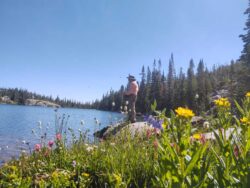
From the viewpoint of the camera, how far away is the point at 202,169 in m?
1.37

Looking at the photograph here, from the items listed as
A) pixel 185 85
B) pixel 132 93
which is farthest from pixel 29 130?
pixel 185 85

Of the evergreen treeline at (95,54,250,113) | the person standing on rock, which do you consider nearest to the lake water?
the person standing on rock

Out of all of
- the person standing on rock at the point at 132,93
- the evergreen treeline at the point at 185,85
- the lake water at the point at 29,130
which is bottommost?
the lake water at the point at 29,130

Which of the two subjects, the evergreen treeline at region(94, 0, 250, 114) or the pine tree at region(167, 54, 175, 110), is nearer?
the evergreen treeline at region(94, 0, 250, 114)

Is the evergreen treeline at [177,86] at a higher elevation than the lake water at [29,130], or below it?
higher

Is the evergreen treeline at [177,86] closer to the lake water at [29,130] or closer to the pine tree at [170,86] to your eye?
the pine tree at [170,86]

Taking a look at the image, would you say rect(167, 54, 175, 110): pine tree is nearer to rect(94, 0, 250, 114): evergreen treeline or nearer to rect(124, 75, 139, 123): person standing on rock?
rect(94, 0, 250, 114): evergreen treeline


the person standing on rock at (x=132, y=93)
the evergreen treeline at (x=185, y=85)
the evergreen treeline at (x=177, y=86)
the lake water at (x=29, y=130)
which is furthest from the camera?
the evergreen treeline at (x=177, y=86)

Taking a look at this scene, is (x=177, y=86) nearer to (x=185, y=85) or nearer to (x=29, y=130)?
(x=185, y=85)

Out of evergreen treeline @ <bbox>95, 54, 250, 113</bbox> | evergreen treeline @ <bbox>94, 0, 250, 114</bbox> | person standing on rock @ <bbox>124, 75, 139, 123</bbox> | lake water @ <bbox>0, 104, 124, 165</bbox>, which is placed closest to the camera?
lake water @ <bbox>0, 104, 124, 165</bbox>

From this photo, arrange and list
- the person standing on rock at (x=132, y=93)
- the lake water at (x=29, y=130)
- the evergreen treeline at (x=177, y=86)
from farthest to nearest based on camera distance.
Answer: the evergreen treeline at (x=177, y=86) < the person standing on rock at (x=132, y=93) < the lake water at (x=29, y=130)

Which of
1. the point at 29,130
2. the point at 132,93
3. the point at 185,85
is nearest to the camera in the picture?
the point at 132,93

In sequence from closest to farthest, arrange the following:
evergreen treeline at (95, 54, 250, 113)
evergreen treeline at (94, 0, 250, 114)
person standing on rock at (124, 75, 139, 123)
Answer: person standing on rock at (124, 75, 139, 123) < evergreen treeline at (94, 0, 250, 114) < evergreen treeline at (95, 54, 250, 113)

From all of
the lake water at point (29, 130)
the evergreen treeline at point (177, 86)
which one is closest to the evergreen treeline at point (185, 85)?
the evergreen treeline at point (177, 86)
